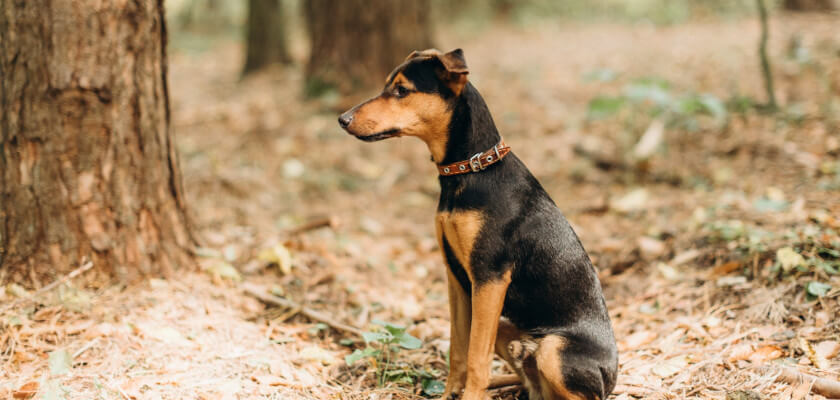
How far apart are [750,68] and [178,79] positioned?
402 inches

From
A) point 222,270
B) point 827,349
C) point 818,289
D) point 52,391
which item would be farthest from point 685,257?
point 52,391

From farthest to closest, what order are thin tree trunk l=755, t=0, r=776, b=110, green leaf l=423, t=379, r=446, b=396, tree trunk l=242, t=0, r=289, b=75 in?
1. tree trunk l=242, t=0, r=289, b=75
2. thin tree trunk l=755, t=0, r=776, b=110
3. green leaf l=423, t=379, r=446, b=396

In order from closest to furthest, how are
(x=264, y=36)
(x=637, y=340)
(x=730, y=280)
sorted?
(x=637, y=340) → (x=730, y=280) → (x=264, y=36)

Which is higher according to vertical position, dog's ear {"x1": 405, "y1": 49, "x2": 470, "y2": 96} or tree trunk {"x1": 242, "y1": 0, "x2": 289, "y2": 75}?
tree trunk {"x1": 242, "y1": 0, "x2": 289, "y2": 75}

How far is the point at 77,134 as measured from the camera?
3533 millimetres

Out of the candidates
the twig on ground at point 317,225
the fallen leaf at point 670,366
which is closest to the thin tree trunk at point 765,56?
the fallen leaf at point 670,366

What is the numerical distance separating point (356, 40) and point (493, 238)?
5.65m

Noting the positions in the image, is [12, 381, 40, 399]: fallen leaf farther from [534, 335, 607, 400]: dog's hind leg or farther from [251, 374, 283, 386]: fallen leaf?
[534, 335, 607, 400]: dog's hind leg

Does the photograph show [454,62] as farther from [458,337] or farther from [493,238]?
[458,337]

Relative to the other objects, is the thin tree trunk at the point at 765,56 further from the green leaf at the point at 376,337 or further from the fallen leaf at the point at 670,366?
the green leaf at the point at 376,337

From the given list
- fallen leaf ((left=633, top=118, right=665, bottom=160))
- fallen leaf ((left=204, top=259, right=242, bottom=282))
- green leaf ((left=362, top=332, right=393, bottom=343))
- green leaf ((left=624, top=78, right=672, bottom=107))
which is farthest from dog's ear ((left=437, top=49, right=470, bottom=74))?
fallen leaf ((left=633, top=118, right=665, bottom=160))

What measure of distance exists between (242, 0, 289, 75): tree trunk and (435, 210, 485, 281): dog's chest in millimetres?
8243

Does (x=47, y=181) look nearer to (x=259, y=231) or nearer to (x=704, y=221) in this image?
(x=259, y=231)

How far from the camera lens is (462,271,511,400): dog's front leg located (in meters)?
2.91
